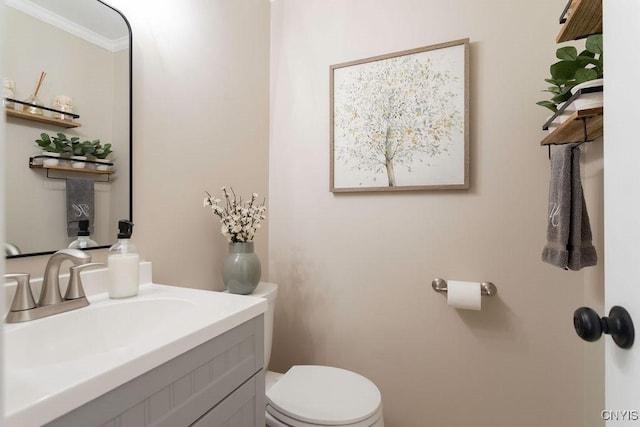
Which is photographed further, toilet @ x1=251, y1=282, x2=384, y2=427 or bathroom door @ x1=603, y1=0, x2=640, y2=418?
toilet @ x1=251, y1=282, x2=384, y2=427

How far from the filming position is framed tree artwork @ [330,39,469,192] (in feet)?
4.51

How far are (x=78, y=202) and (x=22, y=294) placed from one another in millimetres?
290

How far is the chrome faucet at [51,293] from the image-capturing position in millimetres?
718

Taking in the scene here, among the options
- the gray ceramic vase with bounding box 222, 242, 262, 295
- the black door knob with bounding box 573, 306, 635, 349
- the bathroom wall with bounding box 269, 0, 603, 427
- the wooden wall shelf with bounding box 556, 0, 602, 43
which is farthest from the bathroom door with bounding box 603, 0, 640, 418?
the gray ceramic vase with bounding box 222, 242, 262, 295

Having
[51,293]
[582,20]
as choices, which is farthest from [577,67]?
[51,293]

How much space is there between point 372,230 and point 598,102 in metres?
0.95

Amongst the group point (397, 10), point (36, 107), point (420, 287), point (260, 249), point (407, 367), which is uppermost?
point (397, 10)

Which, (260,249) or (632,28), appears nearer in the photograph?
(632,28)

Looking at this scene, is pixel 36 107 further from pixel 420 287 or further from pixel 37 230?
pixel 420 287

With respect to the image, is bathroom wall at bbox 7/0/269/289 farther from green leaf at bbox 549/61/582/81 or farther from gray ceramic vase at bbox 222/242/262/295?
green leaf at bbox 549/61/582/81

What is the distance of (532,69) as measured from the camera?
4.20 ft

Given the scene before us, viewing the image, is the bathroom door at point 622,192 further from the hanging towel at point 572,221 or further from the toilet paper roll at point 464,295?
the toilet paper roll at point 464,295

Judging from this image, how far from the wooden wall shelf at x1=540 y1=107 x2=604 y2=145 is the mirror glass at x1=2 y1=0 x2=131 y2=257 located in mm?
1368

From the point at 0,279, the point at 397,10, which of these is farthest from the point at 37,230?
the point at 397,10
